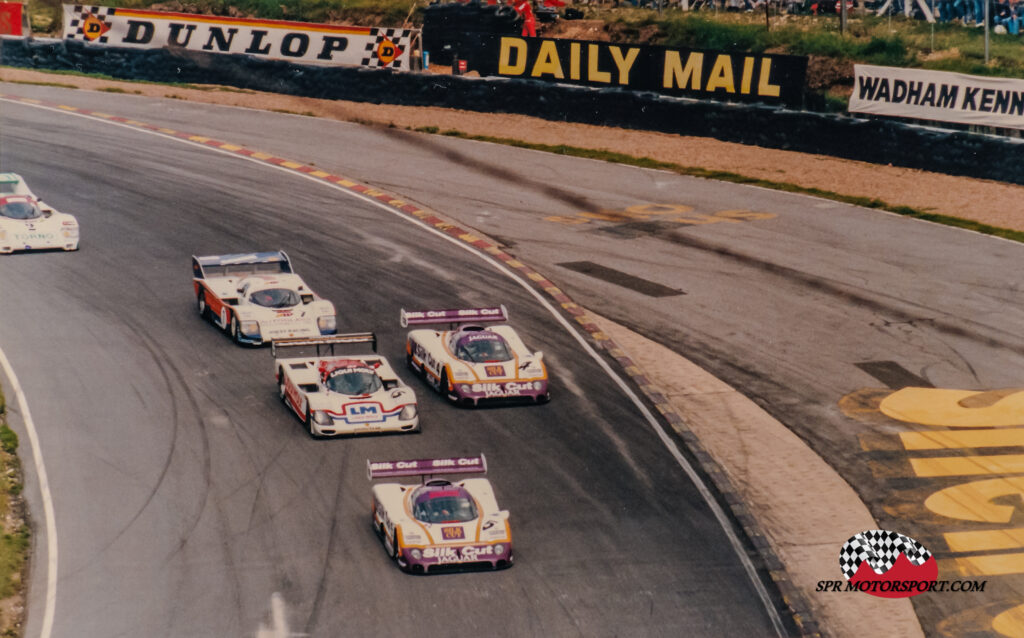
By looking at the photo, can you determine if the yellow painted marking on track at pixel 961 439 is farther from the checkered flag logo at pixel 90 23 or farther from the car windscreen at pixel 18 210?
the checkered flag logo at pixel 90 23

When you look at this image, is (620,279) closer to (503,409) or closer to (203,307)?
(503,409)

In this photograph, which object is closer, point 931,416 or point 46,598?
point 46,598

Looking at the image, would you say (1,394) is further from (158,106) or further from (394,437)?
(158,106)

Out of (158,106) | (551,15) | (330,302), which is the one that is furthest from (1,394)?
(551,15)

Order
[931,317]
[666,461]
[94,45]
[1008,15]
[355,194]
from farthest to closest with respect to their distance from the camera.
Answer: [94,45]
[1008,15]
[355,194]
[931,317]
[666,461]

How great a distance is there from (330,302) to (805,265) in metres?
12.6

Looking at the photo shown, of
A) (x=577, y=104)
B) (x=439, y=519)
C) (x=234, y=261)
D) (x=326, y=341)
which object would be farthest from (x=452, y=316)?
(x=577, y=104)

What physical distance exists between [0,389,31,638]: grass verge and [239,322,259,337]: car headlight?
5226mm

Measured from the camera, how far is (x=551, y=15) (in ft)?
185

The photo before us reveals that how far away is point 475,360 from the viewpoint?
85.0 feet

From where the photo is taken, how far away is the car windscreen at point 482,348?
26016mm

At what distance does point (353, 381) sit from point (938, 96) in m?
23.9

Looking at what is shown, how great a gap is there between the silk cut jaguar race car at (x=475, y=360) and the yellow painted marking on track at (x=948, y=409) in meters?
7.06

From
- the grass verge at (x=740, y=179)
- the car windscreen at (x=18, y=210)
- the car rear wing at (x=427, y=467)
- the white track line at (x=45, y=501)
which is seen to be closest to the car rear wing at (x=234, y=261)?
the white track line at (x=45, y=501)
